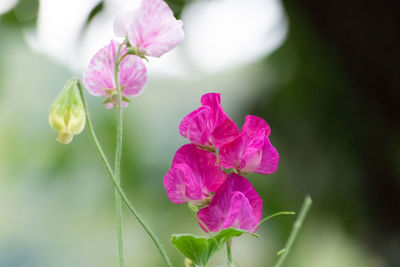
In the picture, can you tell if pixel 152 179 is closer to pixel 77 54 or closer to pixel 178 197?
pixel 77 54

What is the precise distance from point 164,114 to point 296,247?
0.79 metres

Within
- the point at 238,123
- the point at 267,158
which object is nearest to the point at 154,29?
the point at 267,158

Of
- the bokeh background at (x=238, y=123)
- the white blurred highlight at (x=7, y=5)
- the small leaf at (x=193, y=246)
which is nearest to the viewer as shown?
the small leaf at (x=193, y=246)

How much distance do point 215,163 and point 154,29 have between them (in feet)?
0.30

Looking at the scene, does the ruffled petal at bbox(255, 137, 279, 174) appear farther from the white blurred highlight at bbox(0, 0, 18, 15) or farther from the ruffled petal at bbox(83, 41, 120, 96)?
the white blurred highlight at bbox(0, 0, 18, 15)

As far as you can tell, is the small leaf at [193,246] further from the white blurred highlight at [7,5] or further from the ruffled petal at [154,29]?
the white blurred highlight at [7,5]

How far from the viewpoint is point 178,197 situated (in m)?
0.28

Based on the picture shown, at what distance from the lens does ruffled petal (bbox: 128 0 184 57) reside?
0.28 m

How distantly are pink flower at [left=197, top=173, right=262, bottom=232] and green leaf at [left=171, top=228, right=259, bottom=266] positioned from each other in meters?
0.01

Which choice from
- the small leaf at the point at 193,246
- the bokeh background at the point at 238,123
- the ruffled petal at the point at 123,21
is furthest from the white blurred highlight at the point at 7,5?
the small leaf at the point at 193,246

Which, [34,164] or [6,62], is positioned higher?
[6,62]

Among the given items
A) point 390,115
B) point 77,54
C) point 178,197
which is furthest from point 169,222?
point 178,197

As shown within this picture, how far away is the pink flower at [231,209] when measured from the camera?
0.26 m

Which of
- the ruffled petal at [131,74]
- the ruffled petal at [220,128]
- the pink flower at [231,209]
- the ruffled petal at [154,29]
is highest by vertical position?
the ruffled petal at [154,29]
